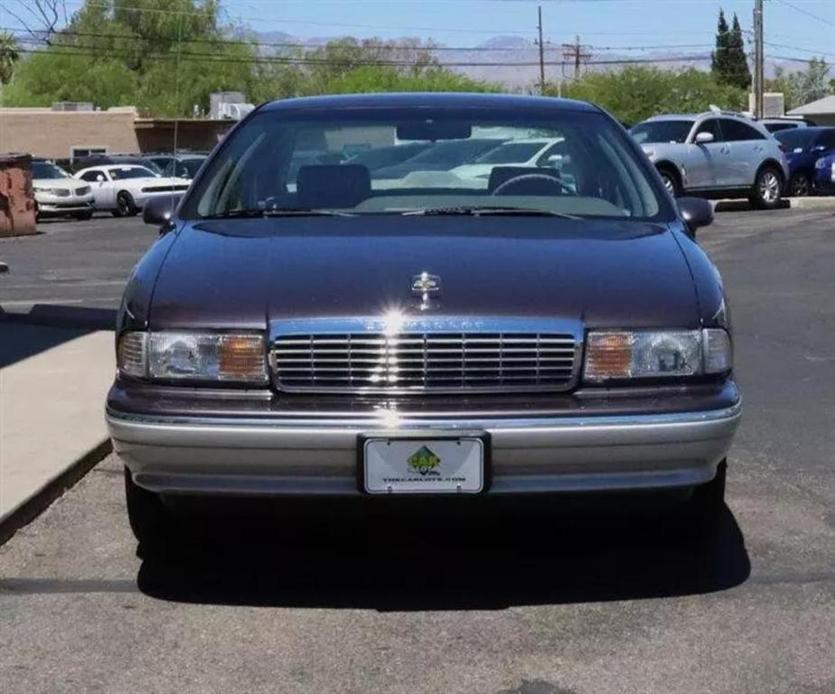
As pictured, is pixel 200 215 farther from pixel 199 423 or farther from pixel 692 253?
pixel 692 253

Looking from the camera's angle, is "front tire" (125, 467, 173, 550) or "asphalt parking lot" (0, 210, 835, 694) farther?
"front tire" (125, 467, 173, 550)

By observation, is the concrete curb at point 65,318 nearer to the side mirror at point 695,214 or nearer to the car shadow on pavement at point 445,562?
the car shadow on pavement at point 445,562

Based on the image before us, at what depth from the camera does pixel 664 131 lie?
24.9 metres

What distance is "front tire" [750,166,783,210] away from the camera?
26.3m

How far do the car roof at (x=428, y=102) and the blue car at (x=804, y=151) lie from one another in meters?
24.6

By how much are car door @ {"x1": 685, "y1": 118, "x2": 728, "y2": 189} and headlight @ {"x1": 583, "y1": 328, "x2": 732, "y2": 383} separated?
66.3 ft

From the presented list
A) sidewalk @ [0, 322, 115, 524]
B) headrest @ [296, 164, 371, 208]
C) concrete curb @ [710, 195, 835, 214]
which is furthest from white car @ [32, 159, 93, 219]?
headrest @ [296, 164, 371, 208]

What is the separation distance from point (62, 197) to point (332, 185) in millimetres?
30726

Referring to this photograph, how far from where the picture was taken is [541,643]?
15.0ft

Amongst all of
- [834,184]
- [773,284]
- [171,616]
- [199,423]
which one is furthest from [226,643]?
[834,184]

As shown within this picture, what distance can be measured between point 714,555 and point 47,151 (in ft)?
185

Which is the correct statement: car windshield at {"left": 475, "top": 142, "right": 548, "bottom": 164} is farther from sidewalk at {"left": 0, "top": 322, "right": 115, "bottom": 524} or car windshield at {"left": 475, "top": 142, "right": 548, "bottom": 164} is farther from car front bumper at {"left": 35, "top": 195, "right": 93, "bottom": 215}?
car front bumper at {"left": 35, "top": 195, "right": 93, "bottom": 215}

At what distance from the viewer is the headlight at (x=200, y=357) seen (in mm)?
4617

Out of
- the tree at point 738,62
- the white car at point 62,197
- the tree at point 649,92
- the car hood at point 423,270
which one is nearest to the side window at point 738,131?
the white car at point 62,197
